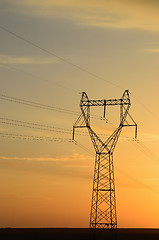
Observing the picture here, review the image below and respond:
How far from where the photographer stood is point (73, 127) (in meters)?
87.8

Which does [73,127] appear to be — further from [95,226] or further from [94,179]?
[95,226]

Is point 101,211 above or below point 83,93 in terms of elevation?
below

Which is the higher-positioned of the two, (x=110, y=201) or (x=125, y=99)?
(x=125, y=99)

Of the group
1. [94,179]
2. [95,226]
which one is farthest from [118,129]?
[95,226]

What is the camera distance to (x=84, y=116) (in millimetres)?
89750

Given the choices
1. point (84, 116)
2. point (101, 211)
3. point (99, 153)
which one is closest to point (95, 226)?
point (101, 211)

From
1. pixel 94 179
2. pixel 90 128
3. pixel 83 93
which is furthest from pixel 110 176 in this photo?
pixel 83 93

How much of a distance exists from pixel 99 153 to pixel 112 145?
97.5 inches

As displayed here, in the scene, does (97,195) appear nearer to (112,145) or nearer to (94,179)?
(94,179)

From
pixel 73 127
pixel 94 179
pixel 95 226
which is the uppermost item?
pixel 73 127

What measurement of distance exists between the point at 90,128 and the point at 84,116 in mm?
2089

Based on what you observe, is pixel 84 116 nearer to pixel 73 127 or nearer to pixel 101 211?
pixel 73 127

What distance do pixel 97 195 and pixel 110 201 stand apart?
237cm

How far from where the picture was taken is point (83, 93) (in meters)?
88.9
